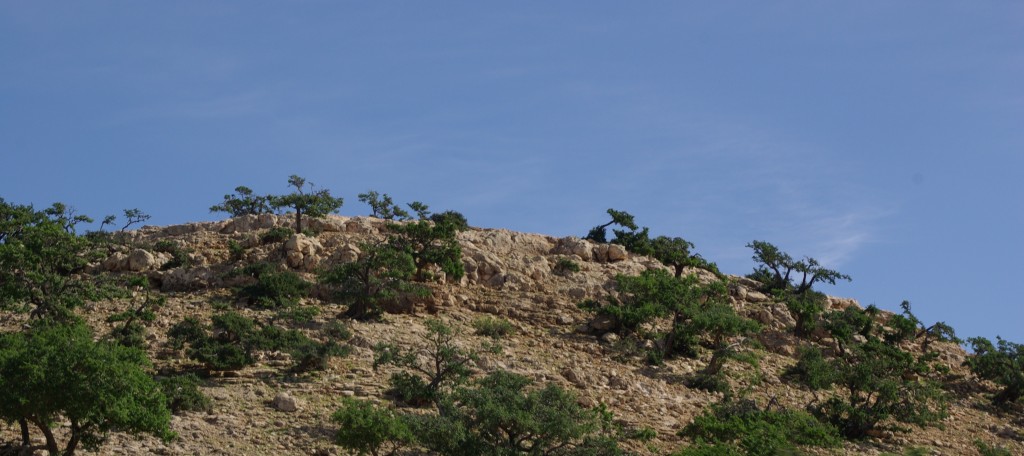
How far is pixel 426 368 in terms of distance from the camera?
35406 mm

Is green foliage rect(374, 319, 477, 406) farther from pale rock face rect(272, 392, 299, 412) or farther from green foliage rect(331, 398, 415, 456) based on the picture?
green foliage rect(331, 398, 415, 456)

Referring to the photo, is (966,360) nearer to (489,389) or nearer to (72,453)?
(489,389)

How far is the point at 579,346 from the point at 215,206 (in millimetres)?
27633

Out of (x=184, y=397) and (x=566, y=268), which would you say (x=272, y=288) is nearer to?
(x=184, y=397)

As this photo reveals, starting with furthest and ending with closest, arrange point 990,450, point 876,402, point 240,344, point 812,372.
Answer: point 812,372 → point 876,402 → point 240,344 → point 990,450

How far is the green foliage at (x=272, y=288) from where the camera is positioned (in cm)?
4144

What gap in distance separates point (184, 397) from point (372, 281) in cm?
1344

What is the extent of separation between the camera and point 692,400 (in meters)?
Answer: 37.0

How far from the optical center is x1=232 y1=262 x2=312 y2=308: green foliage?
41.4 metres

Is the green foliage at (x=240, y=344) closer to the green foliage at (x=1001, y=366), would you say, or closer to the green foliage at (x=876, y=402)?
the green foliage at (x=876, y=402)

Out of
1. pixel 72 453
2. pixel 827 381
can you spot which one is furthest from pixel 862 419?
pixel 72 453

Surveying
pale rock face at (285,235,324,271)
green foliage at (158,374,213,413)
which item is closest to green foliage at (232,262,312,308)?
pale rock face at (285,235,324,271)

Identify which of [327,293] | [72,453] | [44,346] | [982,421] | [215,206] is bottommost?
[72,453]

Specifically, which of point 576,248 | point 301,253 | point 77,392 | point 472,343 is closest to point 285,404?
point 77,392
